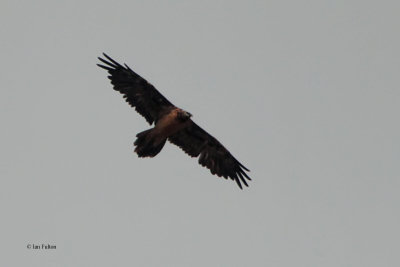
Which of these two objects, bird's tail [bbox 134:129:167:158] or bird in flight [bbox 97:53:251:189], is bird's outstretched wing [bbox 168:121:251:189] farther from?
bird's tail [bbox 134:129:167:158]

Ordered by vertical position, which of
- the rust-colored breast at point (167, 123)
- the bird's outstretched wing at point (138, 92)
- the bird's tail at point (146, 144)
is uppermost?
the bird's outstretched wing at point (138, 92)

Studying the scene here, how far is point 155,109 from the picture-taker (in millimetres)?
24141

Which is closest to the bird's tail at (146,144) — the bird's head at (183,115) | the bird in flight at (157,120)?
the bird in flight at (157,120)

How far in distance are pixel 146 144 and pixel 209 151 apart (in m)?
2.68

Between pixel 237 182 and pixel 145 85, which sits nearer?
pixel 145 85

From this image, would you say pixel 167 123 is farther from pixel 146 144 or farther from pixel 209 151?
pixel 209 151

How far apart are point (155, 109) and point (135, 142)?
1.30m

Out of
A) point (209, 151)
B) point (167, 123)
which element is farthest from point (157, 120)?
point (209, 151)

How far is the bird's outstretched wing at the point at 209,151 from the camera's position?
984 inches

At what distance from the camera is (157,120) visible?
947 inches

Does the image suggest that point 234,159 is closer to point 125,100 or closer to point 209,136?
→ point 209,136

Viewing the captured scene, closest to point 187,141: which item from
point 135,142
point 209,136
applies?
point 209,136

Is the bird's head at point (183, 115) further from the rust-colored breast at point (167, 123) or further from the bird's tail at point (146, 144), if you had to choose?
the bird's tail at point (146, 144)

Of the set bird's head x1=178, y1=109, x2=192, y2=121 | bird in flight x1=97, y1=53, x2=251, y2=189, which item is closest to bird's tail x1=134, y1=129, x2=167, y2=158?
bird in flight x1=97, y1=53, x2=251, y2=189
